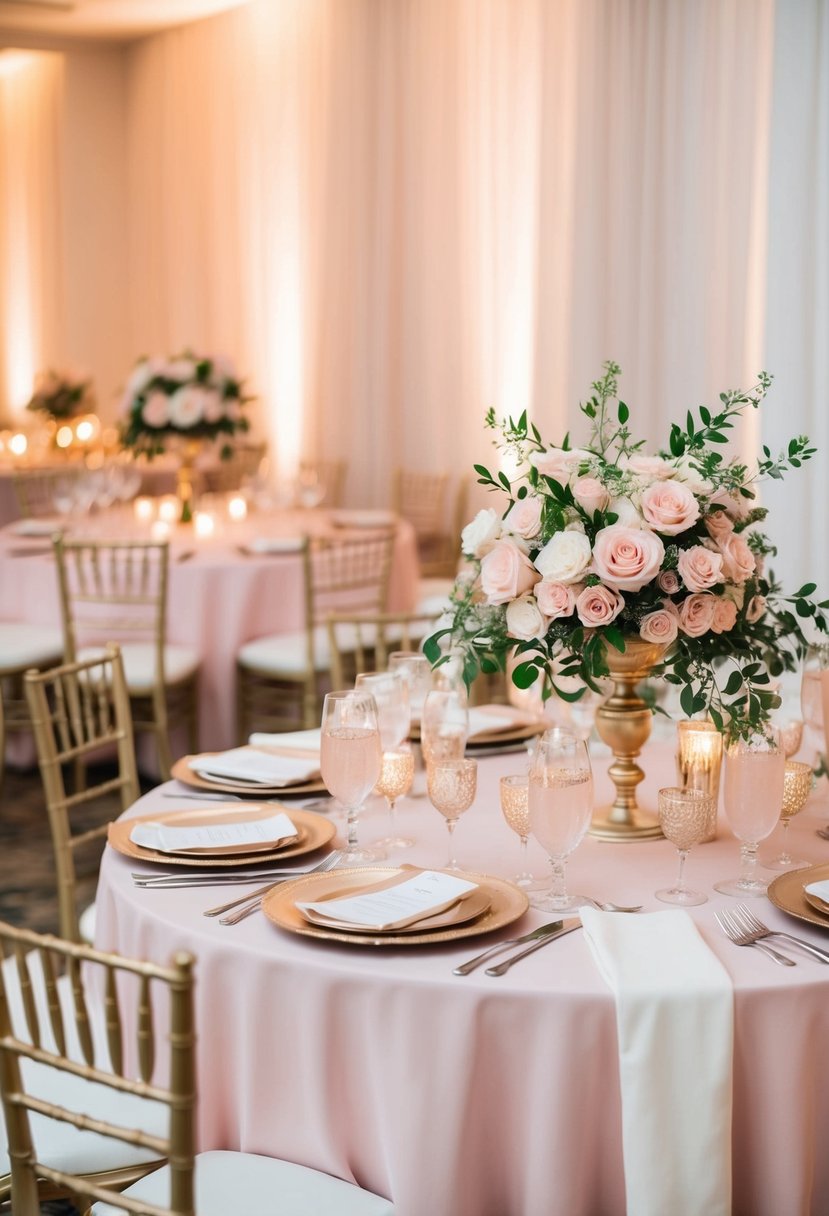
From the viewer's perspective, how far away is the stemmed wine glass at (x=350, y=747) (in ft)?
6.64

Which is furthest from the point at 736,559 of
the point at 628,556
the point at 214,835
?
the point at 214,835

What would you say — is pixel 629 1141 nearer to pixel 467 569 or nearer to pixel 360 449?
pixel 467 569

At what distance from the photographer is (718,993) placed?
5.34 feet

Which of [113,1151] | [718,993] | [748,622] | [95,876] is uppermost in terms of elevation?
[748,622]

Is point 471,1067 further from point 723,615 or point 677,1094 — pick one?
point 723,615

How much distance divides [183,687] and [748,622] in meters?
3.31

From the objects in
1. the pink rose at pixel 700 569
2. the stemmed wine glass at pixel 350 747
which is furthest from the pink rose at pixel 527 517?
the stemmed wine glass at pixel 350 747

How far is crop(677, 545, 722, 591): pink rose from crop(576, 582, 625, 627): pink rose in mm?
100

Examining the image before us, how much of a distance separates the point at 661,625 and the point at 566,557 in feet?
0.56

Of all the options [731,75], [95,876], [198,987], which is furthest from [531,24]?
[198,987]

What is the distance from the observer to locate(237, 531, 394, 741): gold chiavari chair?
197 inches

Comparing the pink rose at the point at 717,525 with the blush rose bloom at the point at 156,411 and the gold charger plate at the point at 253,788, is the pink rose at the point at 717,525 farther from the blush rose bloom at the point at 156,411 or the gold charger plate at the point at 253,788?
the blush rose bloom at the point at 156,411

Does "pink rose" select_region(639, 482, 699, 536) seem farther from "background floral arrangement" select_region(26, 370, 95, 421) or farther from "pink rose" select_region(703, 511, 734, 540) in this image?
"background floral arrangement" select_region(26, 370, 95, 421)

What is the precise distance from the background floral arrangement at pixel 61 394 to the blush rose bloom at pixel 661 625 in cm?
746
